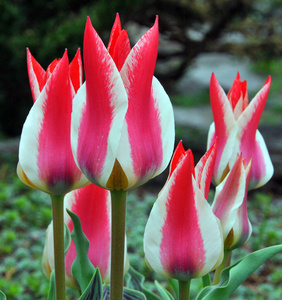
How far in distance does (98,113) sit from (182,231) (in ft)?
0.56

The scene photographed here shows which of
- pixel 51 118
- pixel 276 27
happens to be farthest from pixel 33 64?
pixel 276 27

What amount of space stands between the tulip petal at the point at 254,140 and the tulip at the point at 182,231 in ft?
0.62

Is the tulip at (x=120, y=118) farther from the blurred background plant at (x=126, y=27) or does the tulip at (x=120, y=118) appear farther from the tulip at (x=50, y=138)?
the blurred background plant at (x=126, y=27)

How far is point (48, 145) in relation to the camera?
0.56 metres

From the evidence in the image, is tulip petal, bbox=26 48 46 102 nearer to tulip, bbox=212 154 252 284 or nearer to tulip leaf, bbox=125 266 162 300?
tulip, bbox=212 154 252 284

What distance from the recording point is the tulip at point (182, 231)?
0.53 m

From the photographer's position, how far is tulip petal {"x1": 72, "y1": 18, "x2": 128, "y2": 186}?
493mm

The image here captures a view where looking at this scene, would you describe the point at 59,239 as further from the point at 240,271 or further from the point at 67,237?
the point at 240,271

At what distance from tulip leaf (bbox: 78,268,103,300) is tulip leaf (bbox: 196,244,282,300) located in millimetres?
148

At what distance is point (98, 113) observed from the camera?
514 mm

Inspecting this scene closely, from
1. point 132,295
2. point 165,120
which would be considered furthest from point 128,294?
point 165,120

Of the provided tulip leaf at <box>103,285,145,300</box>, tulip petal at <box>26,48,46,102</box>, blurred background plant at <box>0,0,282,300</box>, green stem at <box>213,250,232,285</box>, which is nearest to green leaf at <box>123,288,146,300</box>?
tulip leaf at <box>103,285,145,300</box>

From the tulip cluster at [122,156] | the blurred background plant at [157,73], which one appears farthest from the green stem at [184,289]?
the blurred background plant at [157,73]

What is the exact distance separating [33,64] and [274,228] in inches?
98.9
